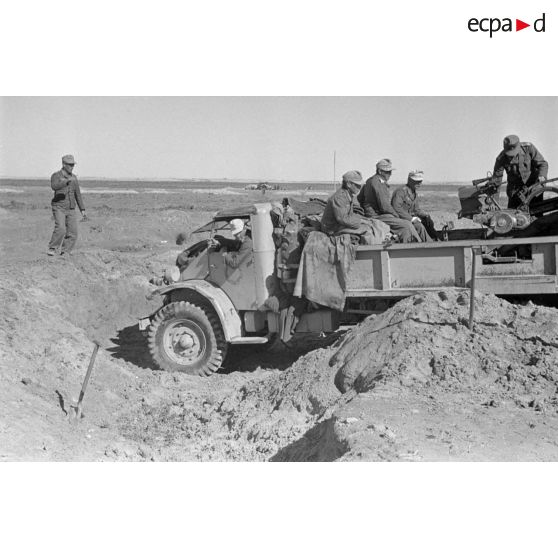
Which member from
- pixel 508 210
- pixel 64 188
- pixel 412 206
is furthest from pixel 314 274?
pixel 64 188

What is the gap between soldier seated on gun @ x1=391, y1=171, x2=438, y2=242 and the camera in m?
10.4

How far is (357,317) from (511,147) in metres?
2.80

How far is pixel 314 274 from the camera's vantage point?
9.72 meters

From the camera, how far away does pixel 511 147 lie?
33.1ft

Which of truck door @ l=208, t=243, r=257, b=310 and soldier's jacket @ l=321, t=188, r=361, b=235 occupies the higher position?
soldier's jacket @ l=321, t=188, r=361, b=235

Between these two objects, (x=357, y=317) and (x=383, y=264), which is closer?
(x=383, y=264)

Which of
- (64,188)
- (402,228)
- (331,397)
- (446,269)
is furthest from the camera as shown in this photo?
(64,188)

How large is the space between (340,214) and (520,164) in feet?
7.97

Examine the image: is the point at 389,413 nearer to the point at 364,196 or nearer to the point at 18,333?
the point at 364,196

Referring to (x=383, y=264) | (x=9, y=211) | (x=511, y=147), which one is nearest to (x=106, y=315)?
(x=383, y=264)

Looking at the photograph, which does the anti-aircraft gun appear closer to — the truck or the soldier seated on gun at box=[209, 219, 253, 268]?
the truck

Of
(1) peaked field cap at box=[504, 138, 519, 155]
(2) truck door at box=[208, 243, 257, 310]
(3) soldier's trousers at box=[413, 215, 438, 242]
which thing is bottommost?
(2) truck door at box=[208, 243, 257, 310]

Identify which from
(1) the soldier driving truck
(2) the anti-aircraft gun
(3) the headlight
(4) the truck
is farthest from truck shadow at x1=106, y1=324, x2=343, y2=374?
(2) the anti-aircraft gun

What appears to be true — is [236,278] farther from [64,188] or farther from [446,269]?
[64,188]
